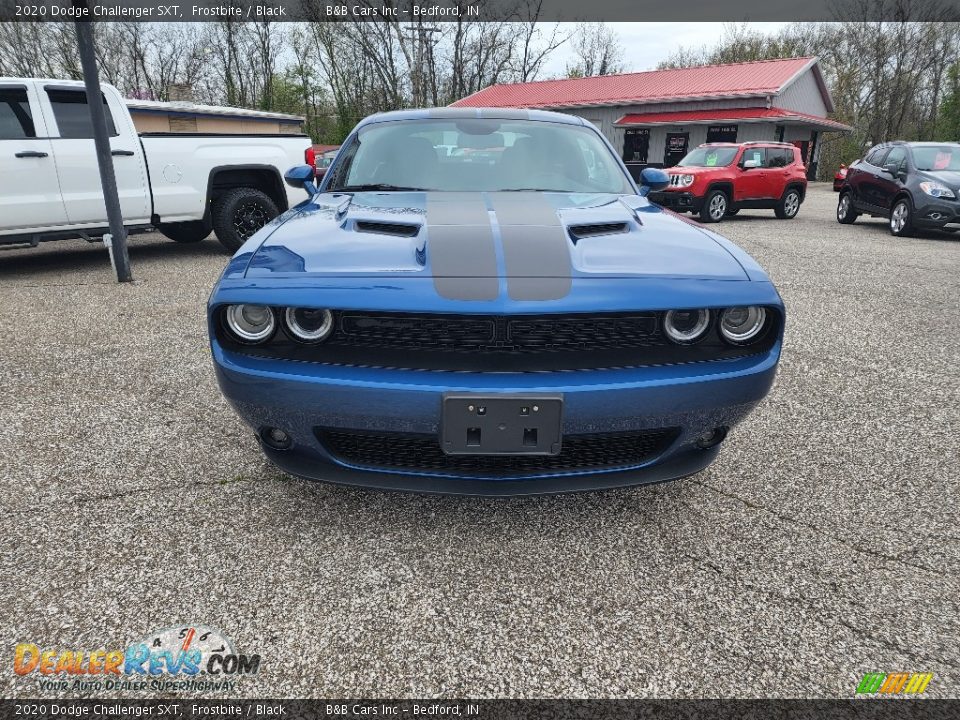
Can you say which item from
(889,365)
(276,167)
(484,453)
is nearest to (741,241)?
(889,365)

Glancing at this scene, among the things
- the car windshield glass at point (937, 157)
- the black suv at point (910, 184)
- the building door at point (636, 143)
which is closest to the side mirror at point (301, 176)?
the black suv at point (910, 184)

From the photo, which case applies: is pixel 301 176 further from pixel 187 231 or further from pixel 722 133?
pixel 722 133

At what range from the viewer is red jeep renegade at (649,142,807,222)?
38.9ft

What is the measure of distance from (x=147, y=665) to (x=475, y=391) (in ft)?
3.60

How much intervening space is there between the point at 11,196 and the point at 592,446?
643 centimetres

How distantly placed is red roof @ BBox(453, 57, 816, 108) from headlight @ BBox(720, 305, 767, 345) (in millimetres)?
27611

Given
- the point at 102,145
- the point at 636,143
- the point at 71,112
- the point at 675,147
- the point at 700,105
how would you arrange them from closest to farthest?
the point at 102,145 < the point at 71,112 < the point at 700,105 < the point at 675,147 < the point at 636,143

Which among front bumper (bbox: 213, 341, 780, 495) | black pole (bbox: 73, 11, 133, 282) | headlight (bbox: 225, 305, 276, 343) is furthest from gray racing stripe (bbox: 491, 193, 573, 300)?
black pole (bbox: 73, 11, 133, 282)

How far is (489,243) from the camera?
6.39 feet

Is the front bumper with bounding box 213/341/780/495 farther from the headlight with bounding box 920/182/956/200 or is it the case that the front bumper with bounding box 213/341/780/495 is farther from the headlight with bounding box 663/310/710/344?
the headlight with bounding box 920/182/956/200

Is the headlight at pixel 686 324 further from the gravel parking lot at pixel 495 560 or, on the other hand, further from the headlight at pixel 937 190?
the headlight at pixel 937 190

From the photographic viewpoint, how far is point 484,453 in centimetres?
178

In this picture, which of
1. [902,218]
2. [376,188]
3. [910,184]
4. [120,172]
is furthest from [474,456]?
[902,218]

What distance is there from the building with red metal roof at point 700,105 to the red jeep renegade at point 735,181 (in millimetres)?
12022
